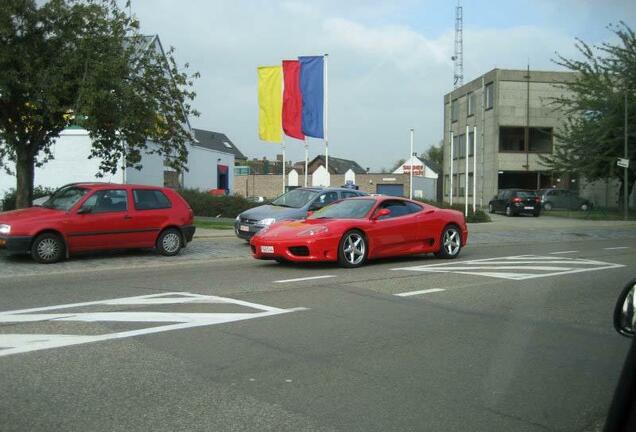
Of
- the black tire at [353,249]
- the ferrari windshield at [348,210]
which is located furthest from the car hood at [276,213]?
the black tire at [353,249]

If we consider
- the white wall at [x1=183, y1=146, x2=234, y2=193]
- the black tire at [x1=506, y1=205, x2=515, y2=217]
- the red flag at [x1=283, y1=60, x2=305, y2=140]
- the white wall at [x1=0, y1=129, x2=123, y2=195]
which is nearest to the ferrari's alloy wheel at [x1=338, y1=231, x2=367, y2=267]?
the red flag at [x1=283, y1=60, x2=305, y2=140]

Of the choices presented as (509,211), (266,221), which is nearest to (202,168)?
(509,211)

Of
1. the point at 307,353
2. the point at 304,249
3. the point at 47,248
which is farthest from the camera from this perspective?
the point at 47,248

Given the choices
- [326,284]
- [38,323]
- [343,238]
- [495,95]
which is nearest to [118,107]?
[343,238]

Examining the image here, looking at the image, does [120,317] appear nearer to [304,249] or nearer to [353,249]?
[304,249]

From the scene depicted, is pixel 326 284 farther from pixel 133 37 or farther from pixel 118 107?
pixel 133 37

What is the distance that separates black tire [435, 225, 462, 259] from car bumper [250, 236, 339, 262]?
2928 millimetres

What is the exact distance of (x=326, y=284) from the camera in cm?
977

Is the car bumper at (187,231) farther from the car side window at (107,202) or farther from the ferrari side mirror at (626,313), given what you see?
the ferrari side mirror at (626,313)

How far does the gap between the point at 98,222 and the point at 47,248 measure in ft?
3.51

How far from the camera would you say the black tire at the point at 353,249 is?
1152 cm

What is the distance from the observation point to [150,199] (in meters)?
13.8

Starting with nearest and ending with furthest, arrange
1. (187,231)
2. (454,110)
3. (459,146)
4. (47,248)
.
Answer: (47,248)
(187,231)
(459,146)
(454,110)

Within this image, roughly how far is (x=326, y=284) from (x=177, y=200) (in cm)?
569
